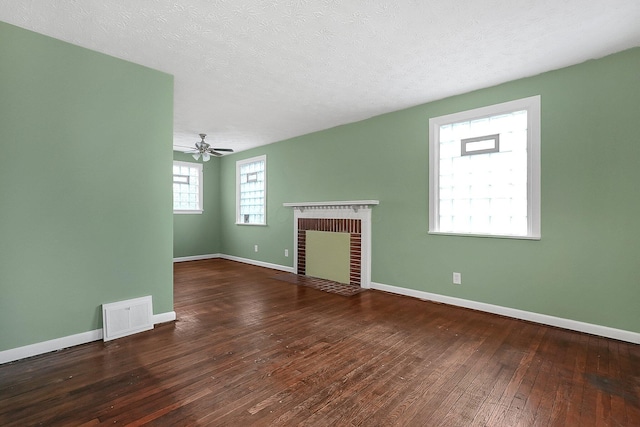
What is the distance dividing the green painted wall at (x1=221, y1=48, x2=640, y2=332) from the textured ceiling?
0.96ft

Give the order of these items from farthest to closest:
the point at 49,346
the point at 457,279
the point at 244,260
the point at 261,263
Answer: the point at 244,260, the point at 261,263, the point at 457,279, the point at 49,346

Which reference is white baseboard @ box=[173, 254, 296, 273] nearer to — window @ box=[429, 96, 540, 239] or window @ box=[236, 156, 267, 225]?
window @ box=[236, 156, 267, 225]

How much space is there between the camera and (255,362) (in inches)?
89.2

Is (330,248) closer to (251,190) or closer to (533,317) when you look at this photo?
(251,190)

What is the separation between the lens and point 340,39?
2.49 m

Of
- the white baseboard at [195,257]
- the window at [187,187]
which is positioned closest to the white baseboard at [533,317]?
the white baseboard at [195,257]

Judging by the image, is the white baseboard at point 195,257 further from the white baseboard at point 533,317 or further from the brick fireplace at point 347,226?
the white baseboard at point 533,317

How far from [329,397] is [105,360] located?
1765 mm

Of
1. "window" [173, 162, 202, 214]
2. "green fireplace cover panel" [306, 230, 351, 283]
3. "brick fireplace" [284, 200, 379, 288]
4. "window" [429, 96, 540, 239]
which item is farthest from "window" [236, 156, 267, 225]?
"window" [429, 96, 540, 239]

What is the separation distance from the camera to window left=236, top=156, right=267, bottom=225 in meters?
6.47

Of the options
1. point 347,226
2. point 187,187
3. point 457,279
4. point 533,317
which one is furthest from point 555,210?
point 187,187

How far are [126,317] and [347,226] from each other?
122 inches

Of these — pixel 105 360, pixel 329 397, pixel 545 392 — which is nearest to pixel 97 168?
pixel 105 360

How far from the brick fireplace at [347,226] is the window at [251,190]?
1251 millimetres
